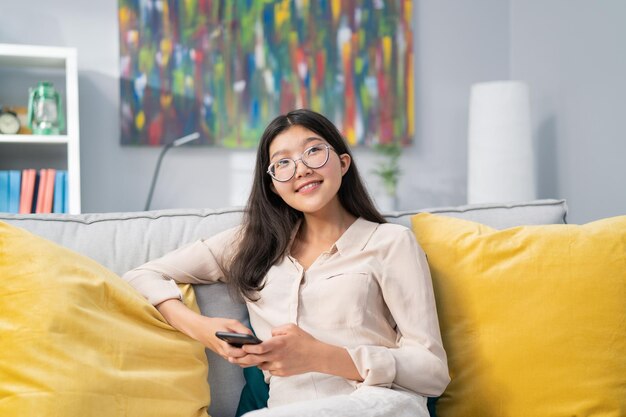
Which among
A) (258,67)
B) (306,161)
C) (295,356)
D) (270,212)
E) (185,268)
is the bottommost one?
(295,356)

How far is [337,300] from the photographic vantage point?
1501mm

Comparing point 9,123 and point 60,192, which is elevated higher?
point 9,123

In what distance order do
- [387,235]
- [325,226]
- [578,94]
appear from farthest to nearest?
[578,94] → [325,226] → [387,235]

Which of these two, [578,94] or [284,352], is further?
[578,94]

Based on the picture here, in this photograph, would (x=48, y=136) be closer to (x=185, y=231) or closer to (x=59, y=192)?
(x=59, y=192)

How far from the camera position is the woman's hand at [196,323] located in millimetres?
1449

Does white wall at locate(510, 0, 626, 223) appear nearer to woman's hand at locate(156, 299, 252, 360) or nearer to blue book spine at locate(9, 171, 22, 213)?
woman's hand at locate(156, 299, 252, 360)

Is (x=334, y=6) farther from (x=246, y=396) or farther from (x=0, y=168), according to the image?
(x=246, y=396)

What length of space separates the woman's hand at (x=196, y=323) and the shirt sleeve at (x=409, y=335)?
0.26m

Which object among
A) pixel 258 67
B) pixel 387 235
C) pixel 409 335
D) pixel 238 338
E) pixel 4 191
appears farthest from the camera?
pixel 258 67

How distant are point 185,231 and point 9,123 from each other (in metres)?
1.75

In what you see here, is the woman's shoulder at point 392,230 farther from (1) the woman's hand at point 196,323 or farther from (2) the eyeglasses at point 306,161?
(1) the woman's hand at point 196,323

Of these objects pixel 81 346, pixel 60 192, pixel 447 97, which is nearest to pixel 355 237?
pixel 81 346

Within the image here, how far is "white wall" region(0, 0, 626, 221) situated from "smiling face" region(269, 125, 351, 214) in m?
1.93
